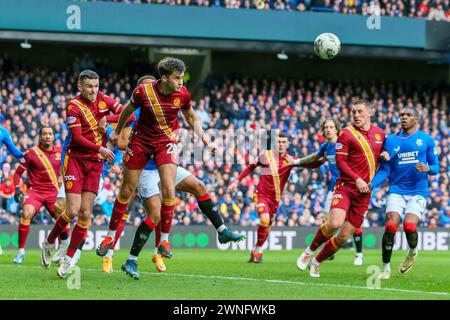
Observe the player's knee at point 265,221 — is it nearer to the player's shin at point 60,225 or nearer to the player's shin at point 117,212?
the player's shin at point 60,225

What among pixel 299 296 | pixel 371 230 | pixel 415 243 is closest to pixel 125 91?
pixel 371 230

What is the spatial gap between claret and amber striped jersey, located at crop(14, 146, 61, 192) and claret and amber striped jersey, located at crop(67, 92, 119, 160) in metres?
4.12

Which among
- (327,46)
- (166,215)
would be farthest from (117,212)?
(327,46)

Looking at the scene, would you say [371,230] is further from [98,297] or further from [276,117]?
[98,297]

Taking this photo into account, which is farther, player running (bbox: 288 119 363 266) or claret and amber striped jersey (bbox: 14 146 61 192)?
claret and amber striped jersey (bbox: 14 146 61 192)

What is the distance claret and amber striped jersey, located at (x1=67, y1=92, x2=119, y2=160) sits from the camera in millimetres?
12570

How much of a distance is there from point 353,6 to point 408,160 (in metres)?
19.1

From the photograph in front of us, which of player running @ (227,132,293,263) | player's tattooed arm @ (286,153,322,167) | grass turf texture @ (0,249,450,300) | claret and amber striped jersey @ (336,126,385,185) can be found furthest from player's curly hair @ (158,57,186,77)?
player running @ (227,132,293,263)

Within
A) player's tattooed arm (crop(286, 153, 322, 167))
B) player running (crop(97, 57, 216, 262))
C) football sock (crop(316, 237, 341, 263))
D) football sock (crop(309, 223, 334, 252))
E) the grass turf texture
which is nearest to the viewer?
the grass turf texture

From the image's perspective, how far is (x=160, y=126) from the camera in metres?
11.9

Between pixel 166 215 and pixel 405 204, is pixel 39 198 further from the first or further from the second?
pixel 405 204

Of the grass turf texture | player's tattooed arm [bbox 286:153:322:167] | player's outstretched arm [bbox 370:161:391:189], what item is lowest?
the grass turf texture

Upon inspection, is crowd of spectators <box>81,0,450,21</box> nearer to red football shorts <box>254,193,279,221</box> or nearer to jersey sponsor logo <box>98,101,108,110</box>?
red football shorts <box>254,193,279,221</box>

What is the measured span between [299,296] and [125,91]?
20.4 metres
